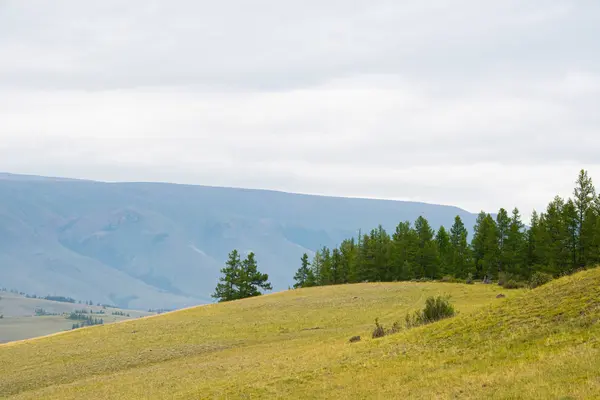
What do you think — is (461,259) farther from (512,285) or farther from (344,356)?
(344,356)

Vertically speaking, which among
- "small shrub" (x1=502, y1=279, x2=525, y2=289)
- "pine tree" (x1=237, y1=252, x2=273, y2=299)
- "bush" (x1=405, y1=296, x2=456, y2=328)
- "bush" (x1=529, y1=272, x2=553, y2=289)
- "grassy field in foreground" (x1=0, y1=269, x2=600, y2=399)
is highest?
"pine tree" (x1=237, y1=252, x2=273, y2=299)

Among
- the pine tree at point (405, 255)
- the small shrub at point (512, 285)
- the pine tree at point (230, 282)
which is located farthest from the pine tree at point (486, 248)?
the pine tree at point (230, 282)

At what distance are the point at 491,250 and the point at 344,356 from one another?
60.9 meters

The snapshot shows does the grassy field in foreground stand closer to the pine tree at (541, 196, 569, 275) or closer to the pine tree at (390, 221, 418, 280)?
the pine tree at (541, 196, 569, 275)

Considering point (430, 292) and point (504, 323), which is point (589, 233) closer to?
point (430, 292)

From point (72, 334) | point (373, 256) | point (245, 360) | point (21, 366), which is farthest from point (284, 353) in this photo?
point (373, 256)

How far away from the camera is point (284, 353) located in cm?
3369

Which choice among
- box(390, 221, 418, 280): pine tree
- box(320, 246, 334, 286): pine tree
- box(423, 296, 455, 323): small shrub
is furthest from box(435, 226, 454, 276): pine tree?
box(423, 296, 455, 323): small shrub

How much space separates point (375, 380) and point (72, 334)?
45.5 meters

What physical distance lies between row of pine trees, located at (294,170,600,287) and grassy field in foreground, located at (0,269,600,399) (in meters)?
21.6

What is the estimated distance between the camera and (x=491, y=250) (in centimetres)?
8362

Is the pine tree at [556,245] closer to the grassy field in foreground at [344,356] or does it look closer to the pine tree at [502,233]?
the pine tree at [502,233]

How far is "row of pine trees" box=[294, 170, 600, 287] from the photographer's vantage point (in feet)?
231

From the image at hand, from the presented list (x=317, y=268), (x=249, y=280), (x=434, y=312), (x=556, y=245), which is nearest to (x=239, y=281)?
(x=249, y=280)
